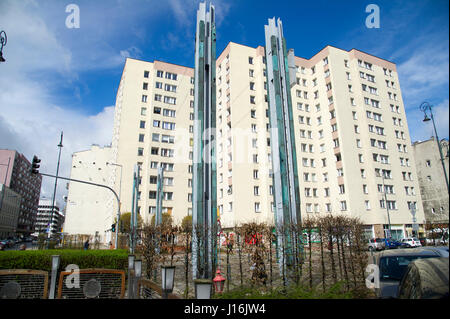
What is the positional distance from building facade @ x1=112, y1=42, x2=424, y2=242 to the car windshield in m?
30.8

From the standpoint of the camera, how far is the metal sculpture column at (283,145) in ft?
38.2

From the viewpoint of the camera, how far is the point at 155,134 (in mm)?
48094

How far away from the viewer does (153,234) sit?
1367 centimetres

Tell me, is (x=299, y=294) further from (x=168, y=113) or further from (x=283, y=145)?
(x=168, y=113)

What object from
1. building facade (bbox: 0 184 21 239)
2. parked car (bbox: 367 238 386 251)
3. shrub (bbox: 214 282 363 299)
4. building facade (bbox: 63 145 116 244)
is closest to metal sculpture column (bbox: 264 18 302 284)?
shrub (bbox: 214 282 363 299)

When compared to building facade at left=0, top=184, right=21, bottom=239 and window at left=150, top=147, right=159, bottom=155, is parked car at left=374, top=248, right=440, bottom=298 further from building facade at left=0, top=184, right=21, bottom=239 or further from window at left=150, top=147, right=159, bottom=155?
building facade at left=0, top=184, right=21, bottom=239

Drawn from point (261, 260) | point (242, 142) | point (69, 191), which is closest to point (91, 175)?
point (69, 191)

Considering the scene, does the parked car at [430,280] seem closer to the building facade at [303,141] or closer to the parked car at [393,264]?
the parked car at [393,264]

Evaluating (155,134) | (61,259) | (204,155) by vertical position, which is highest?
(155,134)

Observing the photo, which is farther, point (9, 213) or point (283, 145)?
point (9, 213)

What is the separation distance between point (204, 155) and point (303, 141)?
34.3 meters

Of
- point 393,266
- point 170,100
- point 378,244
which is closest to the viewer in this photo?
point 393,266

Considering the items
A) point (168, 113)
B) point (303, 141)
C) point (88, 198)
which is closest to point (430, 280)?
point (303, 141)

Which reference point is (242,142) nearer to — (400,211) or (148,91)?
(148,91)
